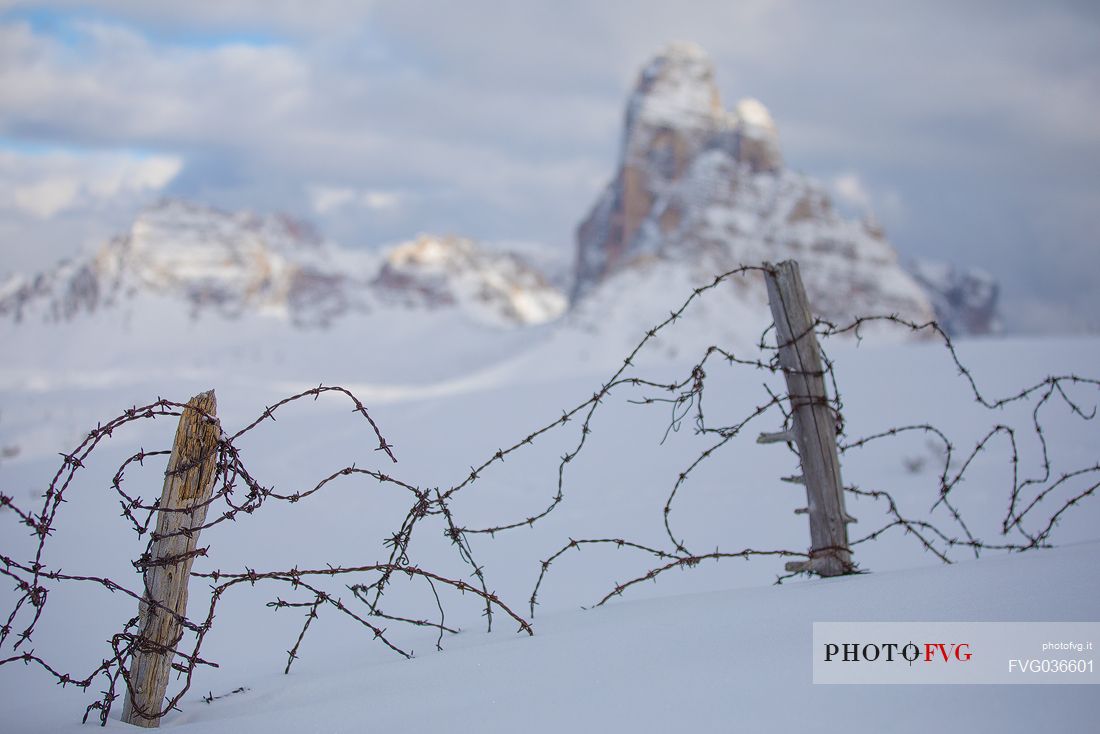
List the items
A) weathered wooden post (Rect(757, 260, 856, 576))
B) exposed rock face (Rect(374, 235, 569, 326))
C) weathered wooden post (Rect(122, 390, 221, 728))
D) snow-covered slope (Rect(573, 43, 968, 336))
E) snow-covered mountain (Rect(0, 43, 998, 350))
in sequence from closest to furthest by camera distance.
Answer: weathered wooden post (Rect(122, 390, 221, 728)) < weathered wooden post (Rect(757, 260, 856, 576)) < snow-covered mountain (Rect(0, 43, 998, 350)) < snow-covered slope (Rect(573, 43, 968, 336)) < exposed rock face (Rect(374, 235, 569, 326))

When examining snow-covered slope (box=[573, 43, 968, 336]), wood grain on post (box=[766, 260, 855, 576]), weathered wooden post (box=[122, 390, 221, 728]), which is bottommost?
weathered wooden post (box=[122, 390, 221, 728])

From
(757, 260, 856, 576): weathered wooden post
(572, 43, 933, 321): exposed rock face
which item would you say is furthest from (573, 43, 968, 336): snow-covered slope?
(757, 260, 856, 576): weathered wooden post

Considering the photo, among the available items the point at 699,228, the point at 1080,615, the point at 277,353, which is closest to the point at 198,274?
the point at 277,353

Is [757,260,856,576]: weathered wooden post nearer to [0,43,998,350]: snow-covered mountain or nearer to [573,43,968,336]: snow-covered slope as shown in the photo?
[0,43,998,350]: snow-covered mountain

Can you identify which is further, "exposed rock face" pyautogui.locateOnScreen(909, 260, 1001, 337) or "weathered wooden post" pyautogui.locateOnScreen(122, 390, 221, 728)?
"exposed rock face" pyautogui.locateOnScreen(909, 260, 1001, 337)

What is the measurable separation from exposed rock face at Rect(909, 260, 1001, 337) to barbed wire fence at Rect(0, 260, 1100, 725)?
316ft

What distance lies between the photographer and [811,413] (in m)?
2.57

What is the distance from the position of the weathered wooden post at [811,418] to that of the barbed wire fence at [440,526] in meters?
0.05

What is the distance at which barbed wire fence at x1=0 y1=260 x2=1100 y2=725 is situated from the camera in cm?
219

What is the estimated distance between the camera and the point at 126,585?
16.9 ft

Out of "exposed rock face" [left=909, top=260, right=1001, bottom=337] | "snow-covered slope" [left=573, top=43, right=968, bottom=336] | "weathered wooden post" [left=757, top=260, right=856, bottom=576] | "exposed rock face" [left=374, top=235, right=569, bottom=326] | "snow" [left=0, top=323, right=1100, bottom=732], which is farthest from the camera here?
"exposed rock face" [left=909, top=260, right=1001, bottom=337]

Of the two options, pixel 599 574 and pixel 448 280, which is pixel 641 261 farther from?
pixel 448 280

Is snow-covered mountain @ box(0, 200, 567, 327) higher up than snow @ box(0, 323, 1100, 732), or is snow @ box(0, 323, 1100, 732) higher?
snow-covered mountain @ box(0, 200, 567, 327)

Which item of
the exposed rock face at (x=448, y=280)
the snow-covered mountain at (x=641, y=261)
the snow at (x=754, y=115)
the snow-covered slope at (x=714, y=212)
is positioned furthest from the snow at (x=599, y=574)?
the exposed rock face at (x=448, y=280)
